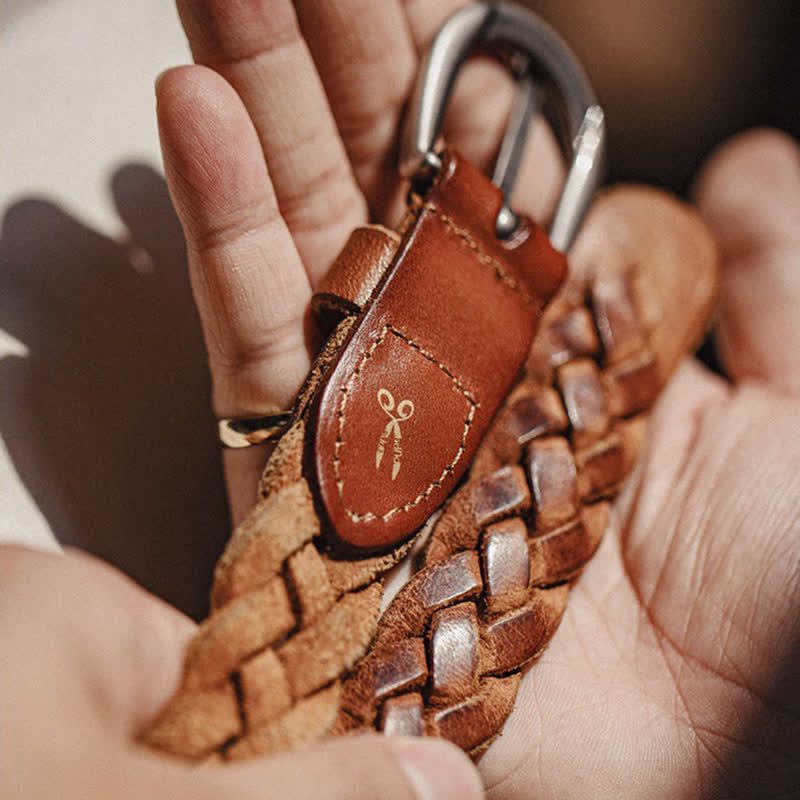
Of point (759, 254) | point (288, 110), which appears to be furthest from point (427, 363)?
point (759, 254)

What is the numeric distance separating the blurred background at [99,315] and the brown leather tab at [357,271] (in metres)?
0.32

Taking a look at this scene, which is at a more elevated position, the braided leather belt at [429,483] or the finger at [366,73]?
the finger at [366,73]

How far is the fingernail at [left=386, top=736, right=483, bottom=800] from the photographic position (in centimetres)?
54

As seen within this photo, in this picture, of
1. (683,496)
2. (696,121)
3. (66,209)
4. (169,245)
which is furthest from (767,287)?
(66,209)

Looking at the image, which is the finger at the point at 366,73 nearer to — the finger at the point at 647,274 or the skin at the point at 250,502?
the skin at the point at 250,502

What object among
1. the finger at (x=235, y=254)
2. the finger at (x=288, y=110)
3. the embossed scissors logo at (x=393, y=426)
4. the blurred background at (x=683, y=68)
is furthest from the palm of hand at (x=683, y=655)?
the blurred background at (x=683, y=68)

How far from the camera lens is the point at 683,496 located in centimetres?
88

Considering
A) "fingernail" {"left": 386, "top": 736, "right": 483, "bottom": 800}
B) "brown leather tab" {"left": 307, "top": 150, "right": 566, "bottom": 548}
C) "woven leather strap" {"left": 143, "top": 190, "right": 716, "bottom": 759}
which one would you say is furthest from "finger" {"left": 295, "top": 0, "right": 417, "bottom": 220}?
"fingernail" {"left": 386, "top": 736, "right": 483, "bottom": 800}

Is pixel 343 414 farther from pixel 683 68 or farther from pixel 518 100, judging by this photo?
pixel 683 68

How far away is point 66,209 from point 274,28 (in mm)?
359

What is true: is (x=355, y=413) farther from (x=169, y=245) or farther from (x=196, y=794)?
(x=169, y=245)

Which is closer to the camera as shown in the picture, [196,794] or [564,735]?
[196,794]

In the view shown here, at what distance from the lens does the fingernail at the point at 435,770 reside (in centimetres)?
54

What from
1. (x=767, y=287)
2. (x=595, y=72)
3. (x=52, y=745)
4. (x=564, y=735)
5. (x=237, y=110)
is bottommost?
(x=564, y=735)
